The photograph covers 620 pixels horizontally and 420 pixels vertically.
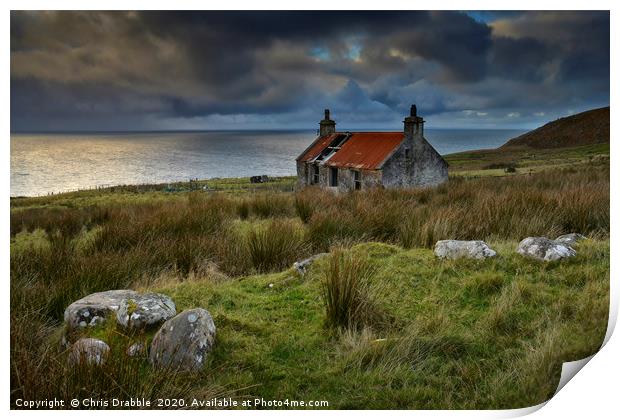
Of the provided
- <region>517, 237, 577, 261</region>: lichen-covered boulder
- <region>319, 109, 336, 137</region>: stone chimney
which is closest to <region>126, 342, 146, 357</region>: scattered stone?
<region>517, 237, 577, 261</region>: lichen-covered boulder

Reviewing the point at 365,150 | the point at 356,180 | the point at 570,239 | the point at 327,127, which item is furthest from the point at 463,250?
the point at 327,127

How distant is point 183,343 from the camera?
2824mm

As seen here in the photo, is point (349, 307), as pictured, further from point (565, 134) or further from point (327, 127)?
point (327, 127)

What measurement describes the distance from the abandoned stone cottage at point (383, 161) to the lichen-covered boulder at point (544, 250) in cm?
1041

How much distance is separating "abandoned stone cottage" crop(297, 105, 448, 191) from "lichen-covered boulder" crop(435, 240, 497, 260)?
1030 cm

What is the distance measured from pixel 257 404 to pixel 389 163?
545 inches

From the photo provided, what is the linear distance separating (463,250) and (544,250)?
29.4 inches

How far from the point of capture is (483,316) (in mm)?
3514

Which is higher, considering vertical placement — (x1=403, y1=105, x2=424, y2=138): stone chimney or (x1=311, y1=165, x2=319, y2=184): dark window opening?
(x1=403, y1=105, x2=424, y2=138): stone chimney

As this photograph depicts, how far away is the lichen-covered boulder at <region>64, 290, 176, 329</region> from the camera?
309 cm

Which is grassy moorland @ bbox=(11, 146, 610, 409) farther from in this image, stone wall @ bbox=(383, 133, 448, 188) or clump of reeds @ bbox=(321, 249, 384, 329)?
→ stone wall @ bbox=(383, 133, 448, 188)

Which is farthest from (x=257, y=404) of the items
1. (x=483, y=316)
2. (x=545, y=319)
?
(x=545, y=319)

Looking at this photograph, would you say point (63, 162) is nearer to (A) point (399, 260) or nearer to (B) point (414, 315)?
(A) point (399, 260)
